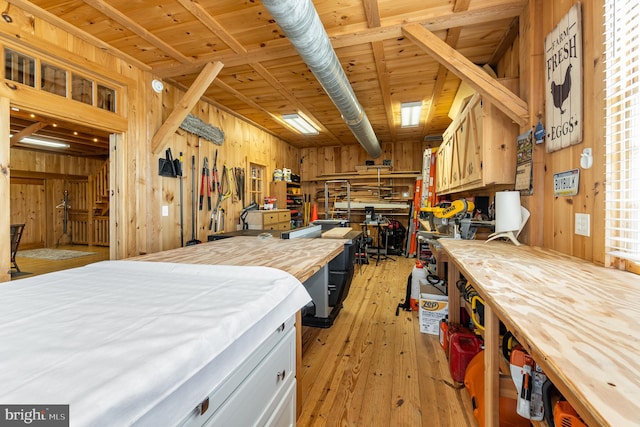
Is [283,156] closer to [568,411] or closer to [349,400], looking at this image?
[349,400]

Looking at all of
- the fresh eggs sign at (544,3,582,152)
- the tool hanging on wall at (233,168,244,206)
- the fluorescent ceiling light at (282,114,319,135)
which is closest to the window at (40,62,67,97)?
the tool hanging on wall at (233,168,244,206)

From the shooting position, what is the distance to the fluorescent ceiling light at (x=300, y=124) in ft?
16.6

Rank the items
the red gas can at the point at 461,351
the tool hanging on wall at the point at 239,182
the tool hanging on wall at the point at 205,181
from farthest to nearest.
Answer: the tool hanging on wall at the point at 239,182, the tool hanging on wall at the point at 205,181, the red gas can at the point at 461,351

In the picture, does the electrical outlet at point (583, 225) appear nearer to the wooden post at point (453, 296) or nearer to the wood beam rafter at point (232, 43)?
the wooden post at point (453, 296)

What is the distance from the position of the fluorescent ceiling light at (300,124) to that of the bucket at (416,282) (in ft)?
11.2

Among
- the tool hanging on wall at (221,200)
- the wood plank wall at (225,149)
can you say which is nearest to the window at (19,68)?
the wood plank wall at (225,149)

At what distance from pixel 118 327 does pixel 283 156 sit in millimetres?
6425

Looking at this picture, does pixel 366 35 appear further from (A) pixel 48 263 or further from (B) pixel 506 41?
(A) pixel 48 263

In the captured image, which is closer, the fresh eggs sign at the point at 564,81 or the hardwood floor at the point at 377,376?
the fresh eggs sign at the point at 564,81

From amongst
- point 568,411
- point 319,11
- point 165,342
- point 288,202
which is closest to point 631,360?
point 568,411

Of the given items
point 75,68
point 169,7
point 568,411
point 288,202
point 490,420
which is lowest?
point 490,420

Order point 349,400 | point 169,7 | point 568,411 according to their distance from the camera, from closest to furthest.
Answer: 1. point 568,411
2. point 349,400
3. point 169,7

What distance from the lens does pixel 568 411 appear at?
0.86 metres

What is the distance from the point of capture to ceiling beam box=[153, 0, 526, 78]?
215 centimetres
